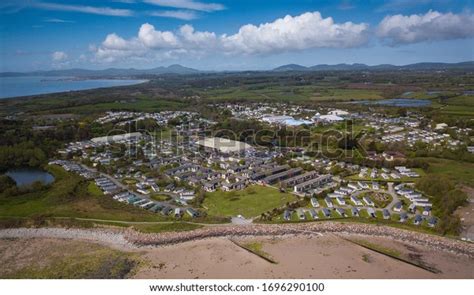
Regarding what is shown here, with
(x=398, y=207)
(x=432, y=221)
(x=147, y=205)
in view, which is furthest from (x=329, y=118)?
(x=147, y=205)

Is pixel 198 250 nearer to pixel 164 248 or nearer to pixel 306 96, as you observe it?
pixel 164 248

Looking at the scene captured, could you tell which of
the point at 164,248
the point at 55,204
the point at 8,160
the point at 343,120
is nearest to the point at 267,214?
the point at 164,248

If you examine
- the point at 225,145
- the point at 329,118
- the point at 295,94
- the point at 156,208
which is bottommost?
the point at 156,208

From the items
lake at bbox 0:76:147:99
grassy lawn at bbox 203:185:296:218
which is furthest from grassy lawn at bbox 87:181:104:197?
lake at bbox 0:76:147:99

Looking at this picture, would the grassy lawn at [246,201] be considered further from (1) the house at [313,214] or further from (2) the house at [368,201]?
A: (2) the house at [368,201]

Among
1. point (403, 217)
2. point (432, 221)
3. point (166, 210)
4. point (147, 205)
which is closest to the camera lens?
point (432, 221)

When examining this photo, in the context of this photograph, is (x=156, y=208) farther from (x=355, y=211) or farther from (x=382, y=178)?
(x=382, y=178)

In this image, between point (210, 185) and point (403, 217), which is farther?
point (210, 185)

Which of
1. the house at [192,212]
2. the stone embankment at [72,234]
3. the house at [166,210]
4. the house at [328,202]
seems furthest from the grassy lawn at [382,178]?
the stone embankment at [72,234]
